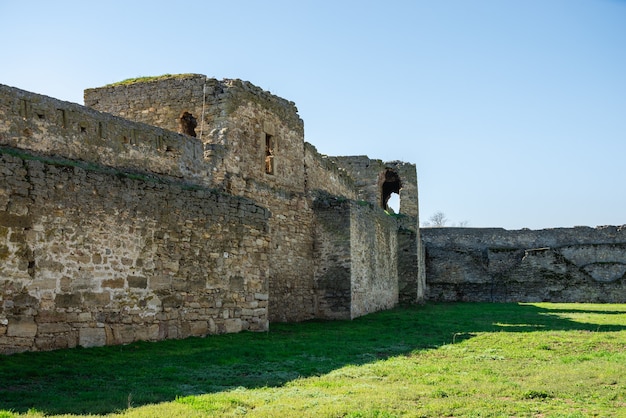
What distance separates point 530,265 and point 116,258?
28.7 m

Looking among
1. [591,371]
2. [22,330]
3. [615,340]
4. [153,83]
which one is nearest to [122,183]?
[22,330]

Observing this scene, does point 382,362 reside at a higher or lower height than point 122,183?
lower

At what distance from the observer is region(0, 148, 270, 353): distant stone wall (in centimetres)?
947

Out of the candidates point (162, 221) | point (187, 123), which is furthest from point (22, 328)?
point (187, 123)

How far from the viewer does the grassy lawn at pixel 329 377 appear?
21.8 ft

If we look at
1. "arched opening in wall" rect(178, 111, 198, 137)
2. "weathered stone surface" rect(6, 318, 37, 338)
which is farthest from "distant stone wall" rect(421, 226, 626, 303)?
"weathered stone surface" rect(6, 318, 37, 338)

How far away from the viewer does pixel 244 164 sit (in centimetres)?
1647

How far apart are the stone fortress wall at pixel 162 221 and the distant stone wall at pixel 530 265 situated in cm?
1675

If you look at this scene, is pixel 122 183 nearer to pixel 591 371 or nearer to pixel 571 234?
pixel 591 371

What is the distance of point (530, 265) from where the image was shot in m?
35.3

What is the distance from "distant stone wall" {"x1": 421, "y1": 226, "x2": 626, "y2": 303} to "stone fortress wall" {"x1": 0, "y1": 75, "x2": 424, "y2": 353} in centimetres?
1675

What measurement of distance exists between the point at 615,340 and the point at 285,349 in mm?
6427

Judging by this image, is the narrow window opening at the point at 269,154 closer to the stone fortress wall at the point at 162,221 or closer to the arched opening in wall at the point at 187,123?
the stone fortress wall at the point at 162,221

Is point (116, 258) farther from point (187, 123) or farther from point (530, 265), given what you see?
point (530, 265)
